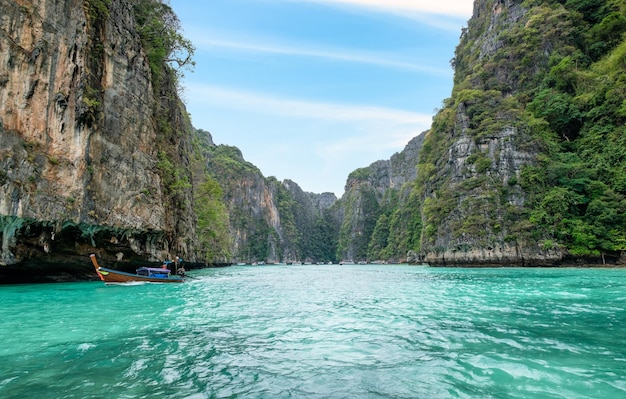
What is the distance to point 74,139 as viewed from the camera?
720 inches

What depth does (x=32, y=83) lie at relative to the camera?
676 inches

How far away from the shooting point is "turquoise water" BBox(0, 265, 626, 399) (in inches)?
→ 176

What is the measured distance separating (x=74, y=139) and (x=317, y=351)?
1838 cm

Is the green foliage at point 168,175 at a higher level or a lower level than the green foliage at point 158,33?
lower

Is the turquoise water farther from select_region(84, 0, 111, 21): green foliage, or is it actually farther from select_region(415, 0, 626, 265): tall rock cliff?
select_region(415, 0, 626, 265): tall rock cliff

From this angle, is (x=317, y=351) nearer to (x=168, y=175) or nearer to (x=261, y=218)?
(x=168, y=175)

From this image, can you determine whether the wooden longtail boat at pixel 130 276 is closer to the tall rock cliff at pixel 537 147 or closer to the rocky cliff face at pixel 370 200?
the tall rock cliff at pixel 537 147

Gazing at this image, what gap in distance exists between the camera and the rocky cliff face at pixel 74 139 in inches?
651

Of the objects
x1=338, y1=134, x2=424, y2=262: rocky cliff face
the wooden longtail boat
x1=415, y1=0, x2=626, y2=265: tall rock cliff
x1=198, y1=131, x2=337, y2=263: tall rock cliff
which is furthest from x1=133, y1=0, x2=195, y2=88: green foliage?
x1=338, y1=134, x2=424, y2=262: rocky cliff face

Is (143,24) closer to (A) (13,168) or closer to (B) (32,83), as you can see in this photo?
(B) (32,83)

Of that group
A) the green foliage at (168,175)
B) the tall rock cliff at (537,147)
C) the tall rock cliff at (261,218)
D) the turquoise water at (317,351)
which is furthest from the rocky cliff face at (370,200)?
the turquoise water at (317,351)

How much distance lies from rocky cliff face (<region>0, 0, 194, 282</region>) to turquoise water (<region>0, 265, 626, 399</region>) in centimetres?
786

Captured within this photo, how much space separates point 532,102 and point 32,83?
166 feet

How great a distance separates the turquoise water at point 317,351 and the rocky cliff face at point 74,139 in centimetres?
786
